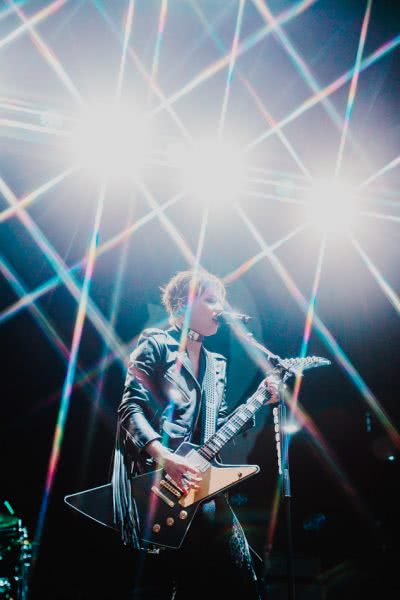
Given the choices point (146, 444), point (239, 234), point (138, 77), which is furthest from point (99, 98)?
point (146, 444)

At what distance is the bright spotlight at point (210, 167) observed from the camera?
393 centimetres

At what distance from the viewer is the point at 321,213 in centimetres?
439

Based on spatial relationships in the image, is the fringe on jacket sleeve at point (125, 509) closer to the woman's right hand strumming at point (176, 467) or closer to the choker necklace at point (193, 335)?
the woman's right hand strumming at point (176, 467)

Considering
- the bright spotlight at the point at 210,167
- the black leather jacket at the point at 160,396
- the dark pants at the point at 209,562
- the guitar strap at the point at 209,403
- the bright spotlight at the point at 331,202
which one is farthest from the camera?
the bright spotlight at the point at 331,202

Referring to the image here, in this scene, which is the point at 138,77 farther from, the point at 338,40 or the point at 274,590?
the point at 274,590

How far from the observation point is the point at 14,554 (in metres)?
3.79

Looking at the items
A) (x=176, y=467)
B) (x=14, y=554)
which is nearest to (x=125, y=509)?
(x=176, y=467)

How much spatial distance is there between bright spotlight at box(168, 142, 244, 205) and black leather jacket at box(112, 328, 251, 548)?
1.89 meters

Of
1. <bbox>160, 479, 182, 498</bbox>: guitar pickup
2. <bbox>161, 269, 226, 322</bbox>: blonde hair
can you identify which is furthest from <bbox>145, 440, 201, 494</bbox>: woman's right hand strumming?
<bbox>161, 269, 226, 322</bbox>: blonde hair

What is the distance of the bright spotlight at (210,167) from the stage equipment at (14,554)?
312cm

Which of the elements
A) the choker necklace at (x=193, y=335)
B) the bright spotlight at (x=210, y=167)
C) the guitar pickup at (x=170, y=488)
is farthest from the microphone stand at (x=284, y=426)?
the bright spotlight at (x=210, y=167)

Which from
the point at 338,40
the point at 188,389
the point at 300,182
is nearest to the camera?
the point at 188,389

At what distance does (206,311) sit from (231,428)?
0.66 meters

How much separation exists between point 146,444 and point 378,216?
3229 mm
